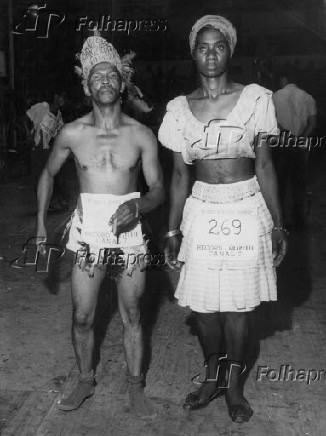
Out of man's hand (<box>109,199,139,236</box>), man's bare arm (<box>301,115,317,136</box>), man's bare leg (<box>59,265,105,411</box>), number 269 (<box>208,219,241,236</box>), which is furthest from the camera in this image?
man's bare arm (<box>301,115,317,136</box>)

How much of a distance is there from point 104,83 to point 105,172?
49cm

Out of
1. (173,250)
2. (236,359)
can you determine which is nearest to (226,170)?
(173,250)

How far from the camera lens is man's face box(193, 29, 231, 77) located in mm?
3660

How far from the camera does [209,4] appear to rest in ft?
74.3

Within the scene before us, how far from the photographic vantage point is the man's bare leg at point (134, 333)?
3852 millimetres

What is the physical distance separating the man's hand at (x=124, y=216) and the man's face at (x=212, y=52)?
83cm

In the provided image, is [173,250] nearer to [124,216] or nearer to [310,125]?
[124,216]

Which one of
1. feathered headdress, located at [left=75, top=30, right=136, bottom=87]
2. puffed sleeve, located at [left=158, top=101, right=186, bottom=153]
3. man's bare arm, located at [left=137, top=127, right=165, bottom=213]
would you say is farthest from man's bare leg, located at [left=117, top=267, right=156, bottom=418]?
feathered headdress, located at [left=75, top=30, right=136, bottom=87]

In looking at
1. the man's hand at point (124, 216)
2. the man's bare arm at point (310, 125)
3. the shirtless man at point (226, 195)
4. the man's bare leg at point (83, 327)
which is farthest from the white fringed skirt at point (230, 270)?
the man's bare arm at point (310, 125)

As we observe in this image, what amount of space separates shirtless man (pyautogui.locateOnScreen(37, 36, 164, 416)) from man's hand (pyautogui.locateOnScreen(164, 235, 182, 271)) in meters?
0.22

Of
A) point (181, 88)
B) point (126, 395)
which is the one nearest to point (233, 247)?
point (126, 395)

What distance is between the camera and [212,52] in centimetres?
367

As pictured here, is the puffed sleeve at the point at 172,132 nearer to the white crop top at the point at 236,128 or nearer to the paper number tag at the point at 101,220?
the white crop top at the point at 236,128

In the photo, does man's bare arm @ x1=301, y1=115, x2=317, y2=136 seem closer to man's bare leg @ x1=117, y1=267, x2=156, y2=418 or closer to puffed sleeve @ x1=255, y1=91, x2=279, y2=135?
puffed sleeve @ x1=255, y1=91, x2=279, y2=135
